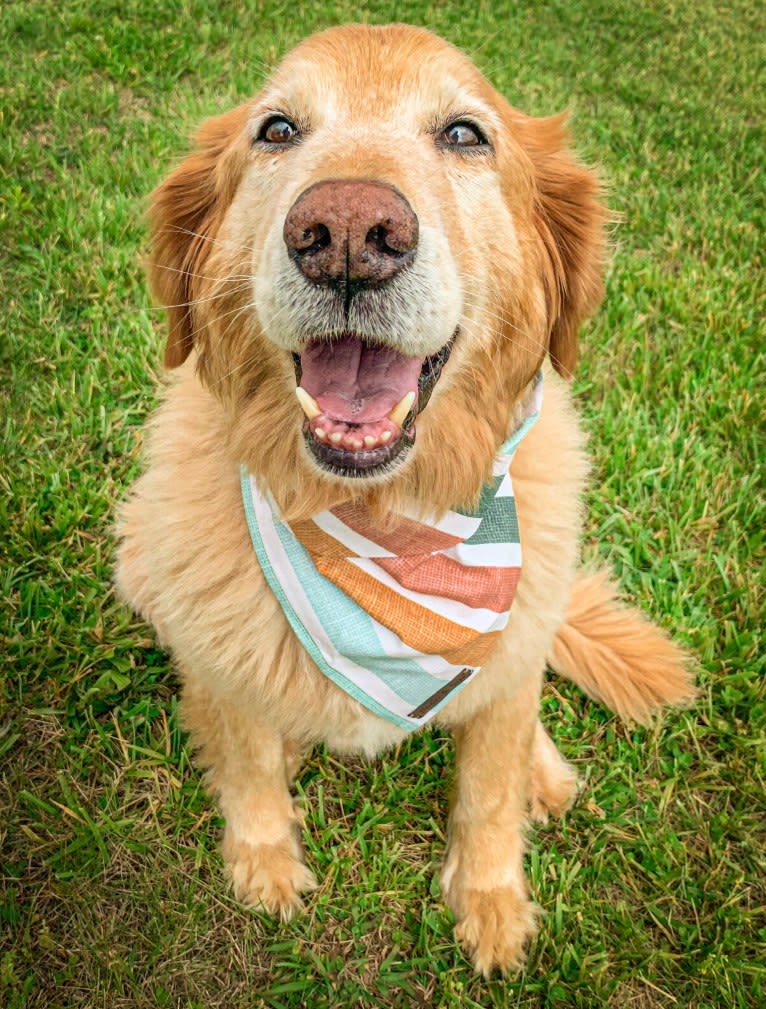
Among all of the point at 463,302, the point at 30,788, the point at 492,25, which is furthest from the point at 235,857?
the point at 492,25

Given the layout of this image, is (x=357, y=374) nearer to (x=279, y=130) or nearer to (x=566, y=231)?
(x=279, y=130)

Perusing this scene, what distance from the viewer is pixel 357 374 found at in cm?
179

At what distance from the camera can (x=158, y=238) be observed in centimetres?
230

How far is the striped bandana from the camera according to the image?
2.08m

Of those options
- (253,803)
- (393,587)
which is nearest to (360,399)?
(393,587)

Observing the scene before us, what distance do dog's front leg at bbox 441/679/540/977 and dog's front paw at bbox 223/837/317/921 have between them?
440 millimetres

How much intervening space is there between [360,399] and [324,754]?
143 cm

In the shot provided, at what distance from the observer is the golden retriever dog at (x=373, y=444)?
1729 mm

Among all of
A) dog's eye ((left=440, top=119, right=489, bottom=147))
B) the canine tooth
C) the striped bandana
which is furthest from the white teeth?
dog's eye ((left=440, top=119, right=489, bottom=147))

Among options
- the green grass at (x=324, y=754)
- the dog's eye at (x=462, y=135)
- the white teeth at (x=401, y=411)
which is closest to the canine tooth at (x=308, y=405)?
the white teeth at (x=401, y=411)

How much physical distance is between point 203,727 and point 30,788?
0.56 meters

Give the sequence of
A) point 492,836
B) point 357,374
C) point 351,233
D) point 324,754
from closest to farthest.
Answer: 1. point 351,233
2. point 357,374
3. point 492,836
4. point 324,754

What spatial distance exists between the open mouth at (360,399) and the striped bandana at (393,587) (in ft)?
1.21

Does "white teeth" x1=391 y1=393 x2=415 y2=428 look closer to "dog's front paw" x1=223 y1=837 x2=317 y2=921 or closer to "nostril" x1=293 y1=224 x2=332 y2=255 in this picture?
"nostril" x1=293 y1=224 x2=332 y2=255
